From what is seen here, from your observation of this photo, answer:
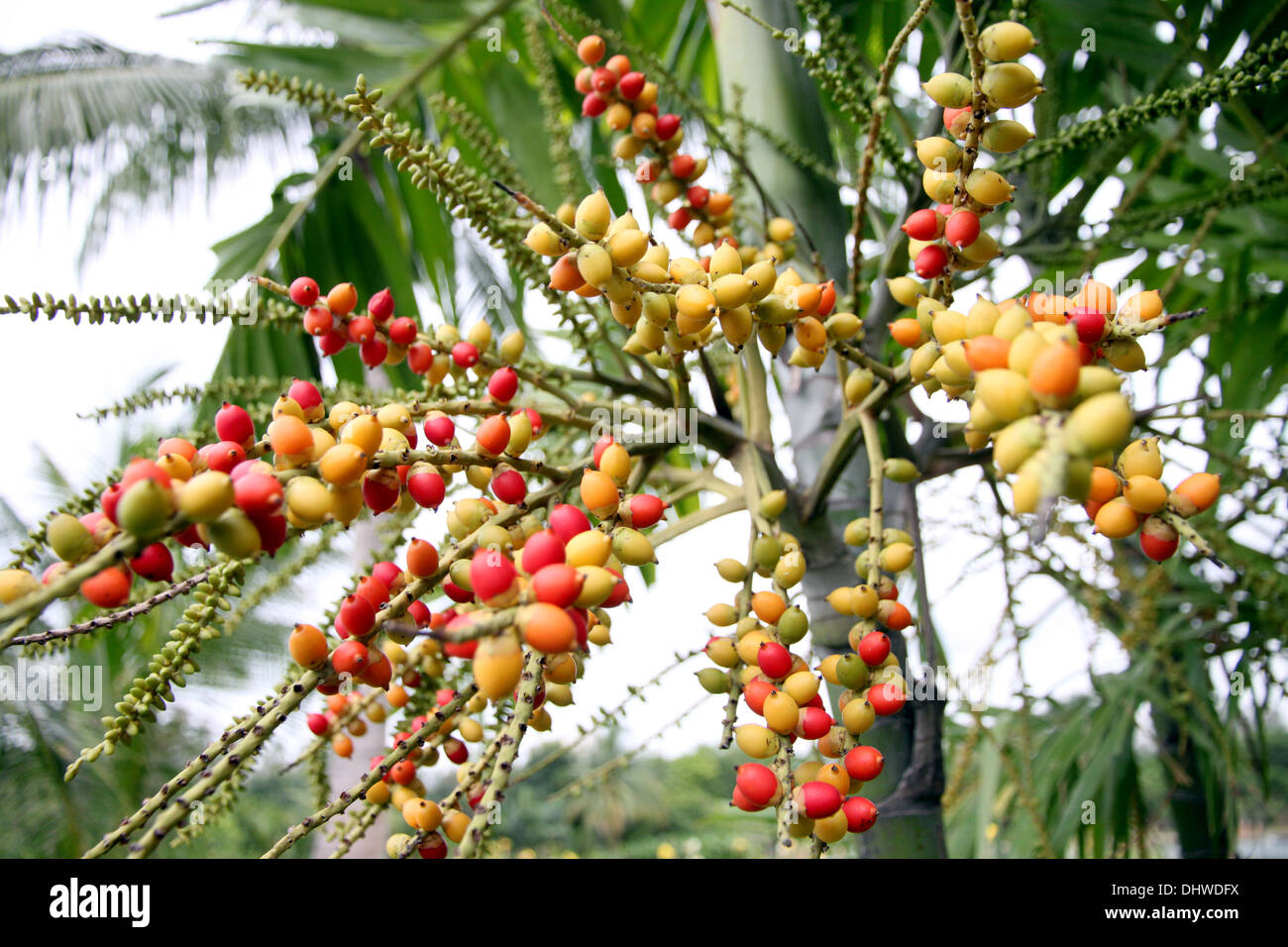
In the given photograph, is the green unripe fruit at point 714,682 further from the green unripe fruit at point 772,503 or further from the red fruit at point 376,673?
the red fruit at point 376,673

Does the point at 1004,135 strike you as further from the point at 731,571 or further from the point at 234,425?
the point at 234,425

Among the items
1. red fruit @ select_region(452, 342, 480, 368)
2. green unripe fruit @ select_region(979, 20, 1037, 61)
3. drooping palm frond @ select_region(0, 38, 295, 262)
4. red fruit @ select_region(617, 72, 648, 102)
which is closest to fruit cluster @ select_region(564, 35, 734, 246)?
red fruit @ select_region(617, 72, 648, 102)

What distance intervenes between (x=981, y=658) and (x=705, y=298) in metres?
1.24

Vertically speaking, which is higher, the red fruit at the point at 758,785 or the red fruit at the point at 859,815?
the red fruit at the point at 758,785

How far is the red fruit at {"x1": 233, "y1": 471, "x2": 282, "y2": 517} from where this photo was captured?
1.18 ft

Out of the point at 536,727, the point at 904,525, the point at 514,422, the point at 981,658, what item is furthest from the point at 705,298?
the point at 981,658

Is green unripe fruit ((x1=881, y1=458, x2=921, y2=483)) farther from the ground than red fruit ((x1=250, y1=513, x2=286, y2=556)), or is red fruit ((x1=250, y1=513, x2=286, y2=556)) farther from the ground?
green unripe fruit ((x1=881, y1=458, x2=921, y2=483))

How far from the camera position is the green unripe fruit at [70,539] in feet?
1.13

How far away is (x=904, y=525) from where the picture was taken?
2.95ft

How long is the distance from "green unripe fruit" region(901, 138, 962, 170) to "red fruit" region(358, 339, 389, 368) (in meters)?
0.41

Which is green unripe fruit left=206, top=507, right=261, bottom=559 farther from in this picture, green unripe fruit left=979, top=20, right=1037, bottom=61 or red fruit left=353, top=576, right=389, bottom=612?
green unripe fruit left=979, top=20, right=1037, bottom=61

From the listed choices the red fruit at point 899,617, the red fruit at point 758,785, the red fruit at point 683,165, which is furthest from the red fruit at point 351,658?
the red fruit at point 683,165

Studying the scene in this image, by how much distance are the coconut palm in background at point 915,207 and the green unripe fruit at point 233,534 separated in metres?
0.39
